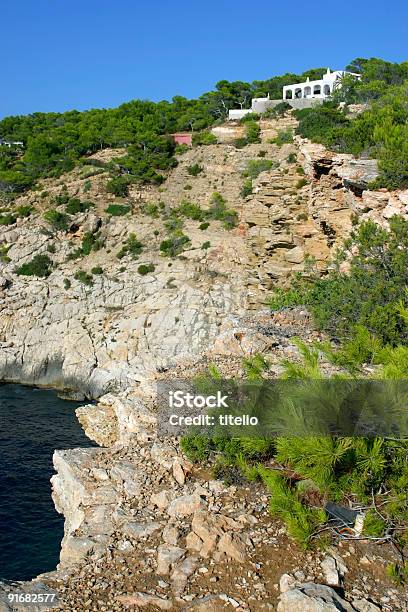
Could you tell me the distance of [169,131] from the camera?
44.9m

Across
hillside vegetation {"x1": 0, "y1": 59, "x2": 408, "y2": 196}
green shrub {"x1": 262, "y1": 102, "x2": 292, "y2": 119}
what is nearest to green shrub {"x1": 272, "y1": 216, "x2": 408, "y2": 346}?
hillside vegetation {"x1": 0, "y1": 59, "x2": 408, "y2": 196}

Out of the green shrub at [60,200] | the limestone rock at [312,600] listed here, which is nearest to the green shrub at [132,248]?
the green shrub at [60,200]

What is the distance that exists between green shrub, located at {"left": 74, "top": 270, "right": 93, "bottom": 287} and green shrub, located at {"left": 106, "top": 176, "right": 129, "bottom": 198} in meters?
7.58

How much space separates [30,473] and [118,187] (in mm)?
23137

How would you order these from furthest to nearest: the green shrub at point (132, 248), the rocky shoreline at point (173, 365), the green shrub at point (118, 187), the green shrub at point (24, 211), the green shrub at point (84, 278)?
the green shrub at point (118, 187), the green shrub at point (24, 211), the green shrub at point (132, 248), the green shrub at point (84, 278), the rocky shoreline at point (173, 365)

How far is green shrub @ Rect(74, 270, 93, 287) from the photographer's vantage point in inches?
1197

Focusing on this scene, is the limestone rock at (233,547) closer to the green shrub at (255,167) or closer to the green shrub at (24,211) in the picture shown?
the green shrub at (255,167)

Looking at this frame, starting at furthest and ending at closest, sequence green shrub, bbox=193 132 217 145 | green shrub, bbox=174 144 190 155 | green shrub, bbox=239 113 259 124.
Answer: green shrub, bbox=239 113 259 124 → green shrub, bbox=174 144 190 155 → green shrub, bbox=193 132 217 145

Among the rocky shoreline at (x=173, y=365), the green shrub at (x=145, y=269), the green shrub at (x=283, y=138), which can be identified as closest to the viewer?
the rocky shoreline at (x=173, y=365)

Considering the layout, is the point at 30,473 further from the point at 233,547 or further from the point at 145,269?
the point at 145,269

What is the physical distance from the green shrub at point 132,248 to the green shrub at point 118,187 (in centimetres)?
520

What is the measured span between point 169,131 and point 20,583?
43.1 meters

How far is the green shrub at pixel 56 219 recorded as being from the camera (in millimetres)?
33469

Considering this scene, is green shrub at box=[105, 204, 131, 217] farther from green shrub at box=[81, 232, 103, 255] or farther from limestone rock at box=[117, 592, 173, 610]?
limestone rock at box=[117, 592, 173, 610]
